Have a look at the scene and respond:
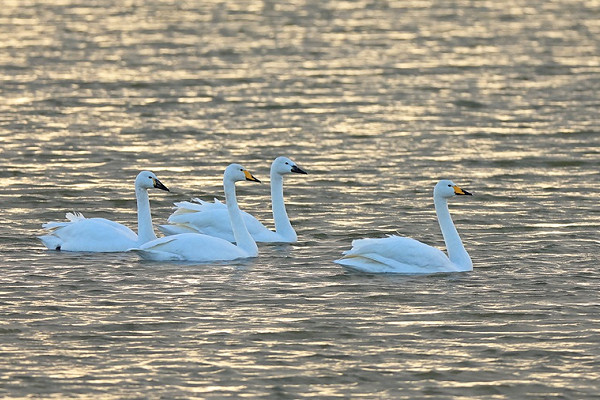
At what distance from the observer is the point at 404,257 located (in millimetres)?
14031

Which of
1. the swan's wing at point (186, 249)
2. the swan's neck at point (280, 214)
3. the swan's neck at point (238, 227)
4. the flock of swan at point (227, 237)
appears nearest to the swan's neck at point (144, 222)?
the flock of swan at point (227, 237)

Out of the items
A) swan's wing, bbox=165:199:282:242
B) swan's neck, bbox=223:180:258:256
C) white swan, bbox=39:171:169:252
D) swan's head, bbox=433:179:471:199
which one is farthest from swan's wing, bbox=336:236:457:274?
white swan, bbox=39:171:169:252

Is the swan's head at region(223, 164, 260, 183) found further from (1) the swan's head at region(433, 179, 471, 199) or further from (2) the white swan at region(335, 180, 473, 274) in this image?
(1) the swan's head at region(433, 179, 471, 199)

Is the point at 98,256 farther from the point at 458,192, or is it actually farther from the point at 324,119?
the point at 324,119

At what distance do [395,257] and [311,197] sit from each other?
14.6 feet

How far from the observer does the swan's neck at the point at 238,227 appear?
15.0 m

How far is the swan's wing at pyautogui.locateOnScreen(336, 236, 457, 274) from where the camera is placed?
14008 mm

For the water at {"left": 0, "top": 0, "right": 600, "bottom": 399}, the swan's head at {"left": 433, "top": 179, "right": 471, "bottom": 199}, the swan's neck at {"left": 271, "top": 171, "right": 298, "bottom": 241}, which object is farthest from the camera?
the swan's neck at {"left": 271, "top": 171, "right": 298, "bottom": 241}

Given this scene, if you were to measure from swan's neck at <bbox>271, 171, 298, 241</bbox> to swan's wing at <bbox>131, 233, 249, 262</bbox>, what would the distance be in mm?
1178

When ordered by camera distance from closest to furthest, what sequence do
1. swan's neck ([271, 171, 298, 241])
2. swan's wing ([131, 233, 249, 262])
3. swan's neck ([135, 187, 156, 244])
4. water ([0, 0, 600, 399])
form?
water ([0, 0, 600, 399]) < swan's wing ([131, 233, 249, 262]) < swan's neck ([135, 187, 156, 244]) < swan's neck ([271, 171, 298, 241])

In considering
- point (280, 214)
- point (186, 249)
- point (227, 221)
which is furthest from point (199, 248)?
point (280, 214)

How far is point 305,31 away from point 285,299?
24.7 metres

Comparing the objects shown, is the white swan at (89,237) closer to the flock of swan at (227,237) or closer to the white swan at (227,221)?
the flock of swan at (227,237)

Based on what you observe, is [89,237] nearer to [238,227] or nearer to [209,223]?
[238,227]
